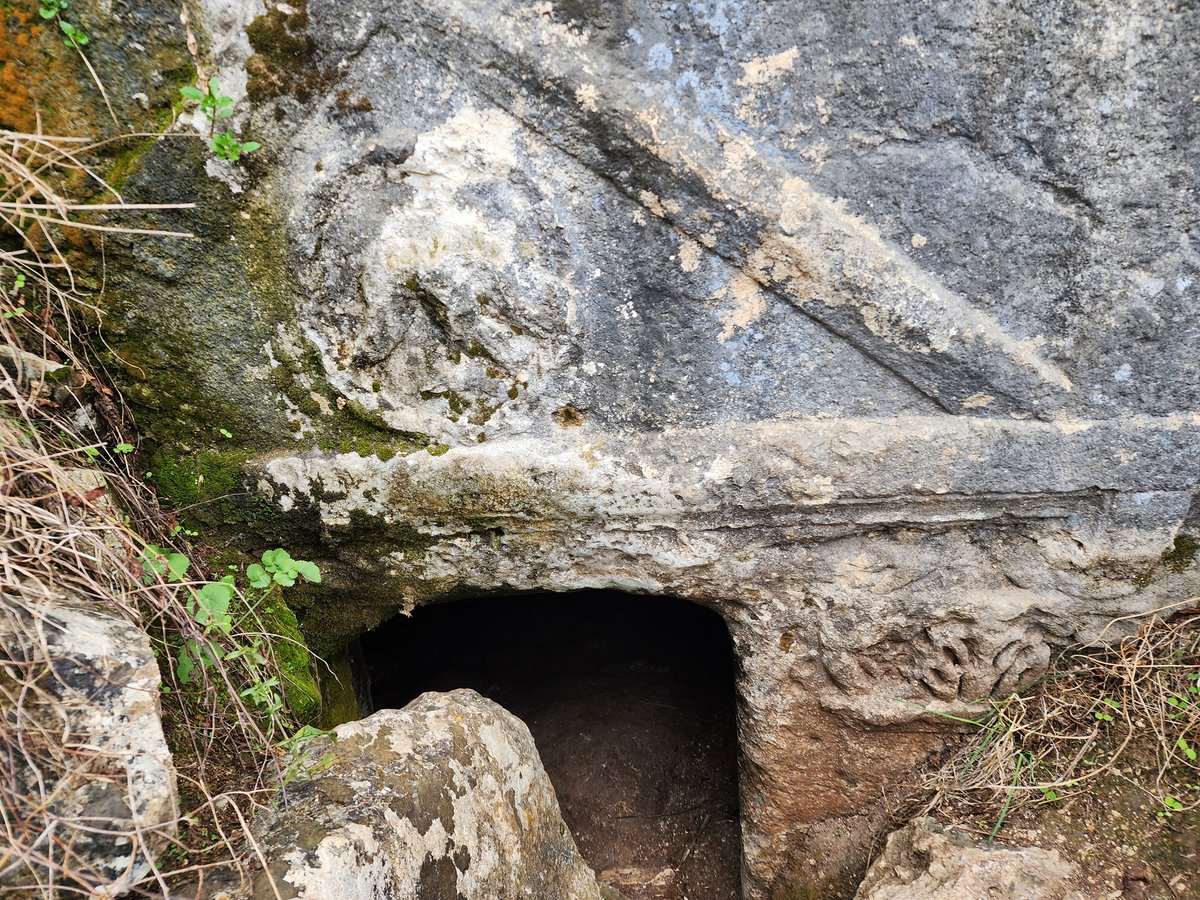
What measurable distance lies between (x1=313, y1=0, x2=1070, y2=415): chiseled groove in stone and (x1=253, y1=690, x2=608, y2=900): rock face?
3.23 ft

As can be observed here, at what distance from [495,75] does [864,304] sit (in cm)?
74

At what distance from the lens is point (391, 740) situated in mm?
1260

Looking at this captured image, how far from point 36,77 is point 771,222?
47.6 inches

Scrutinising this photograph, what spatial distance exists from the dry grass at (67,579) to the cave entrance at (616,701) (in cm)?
113

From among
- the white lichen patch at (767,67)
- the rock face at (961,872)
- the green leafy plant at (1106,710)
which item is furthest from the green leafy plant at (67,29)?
the green leafy plant at (1106,710)

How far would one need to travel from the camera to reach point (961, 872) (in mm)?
1473

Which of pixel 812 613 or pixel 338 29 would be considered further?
pixel 812 613

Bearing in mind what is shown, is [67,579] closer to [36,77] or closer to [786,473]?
[36,77]

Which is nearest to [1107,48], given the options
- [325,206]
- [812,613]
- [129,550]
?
[812,613]

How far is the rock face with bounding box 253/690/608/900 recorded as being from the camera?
3.46ft

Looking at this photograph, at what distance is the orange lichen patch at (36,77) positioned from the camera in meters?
1.16

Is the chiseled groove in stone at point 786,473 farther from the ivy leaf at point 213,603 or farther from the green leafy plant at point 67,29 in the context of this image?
the green leafy plant at point 67,29

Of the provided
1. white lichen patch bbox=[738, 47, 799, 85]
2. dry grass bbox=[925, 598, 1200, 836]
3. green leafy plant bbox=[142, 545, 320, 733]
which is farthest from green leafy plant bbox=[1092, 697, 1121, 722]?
green leafy plant bbox=[142, 545, 320, 733]

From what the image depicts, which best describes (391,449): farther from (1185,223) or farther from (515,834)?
(1185,223)
